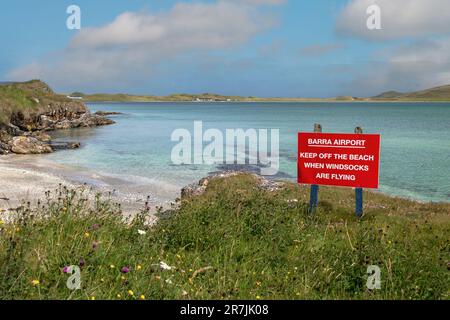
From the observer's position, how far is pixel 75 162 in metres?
35.5

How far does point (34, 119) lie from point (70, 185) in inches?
1795

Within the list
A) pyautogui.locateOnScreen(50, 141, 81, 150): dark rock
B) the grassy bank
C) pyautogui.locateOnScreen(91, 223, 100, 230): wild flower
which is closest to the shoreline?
the grassy bank

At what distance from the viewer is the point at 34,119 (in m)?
64.8

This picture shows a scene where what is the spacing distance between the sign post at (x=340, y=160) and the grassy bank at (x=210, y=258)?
Answer: 8.52 feet

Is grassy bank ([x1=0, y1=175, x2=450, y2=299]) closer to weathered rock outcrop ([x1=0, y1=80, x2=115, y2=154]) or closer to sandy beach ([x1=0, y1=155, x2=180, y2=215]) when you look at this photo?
sandy beach ([x1=0, y1=155, x2=180, y2=215])

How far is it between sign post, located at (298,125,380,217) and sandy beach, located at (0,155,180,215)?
8.34m

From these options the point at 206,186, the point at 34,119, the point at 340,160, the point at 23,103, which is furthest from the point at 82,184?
the point at 34,119

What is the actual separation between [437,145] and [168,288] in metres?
53.5

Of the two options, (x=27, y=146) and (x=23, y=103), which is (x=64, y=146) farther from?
(x=23, y=103)

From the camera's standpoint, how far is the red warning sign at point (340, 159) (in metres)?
12.5

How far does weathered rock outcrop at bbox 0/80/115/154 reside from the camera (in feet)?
137
